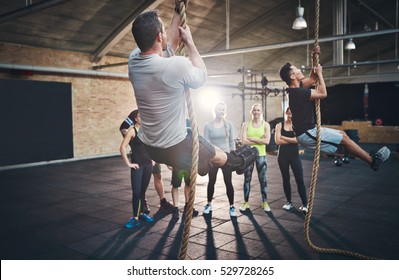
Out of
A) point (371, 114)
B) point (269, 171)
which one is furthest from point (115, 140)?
point (371, 114)

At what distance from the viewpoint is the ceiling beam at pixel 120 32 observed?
33.2 ft

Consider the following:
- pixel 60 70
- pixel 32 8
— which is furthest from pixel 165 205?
pixel 60 70

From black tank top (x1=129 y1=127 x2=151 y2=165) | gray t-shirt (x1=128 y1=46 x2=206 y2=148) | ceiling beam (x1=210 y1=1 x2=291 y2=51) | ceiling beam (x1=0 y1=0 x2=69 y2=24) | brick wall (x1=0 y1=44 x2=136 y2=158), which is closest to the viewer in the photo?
gray t-shirt (x1=128 y1=46 x2=206 y2=148)

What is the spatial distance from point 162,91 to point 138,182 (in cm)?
269

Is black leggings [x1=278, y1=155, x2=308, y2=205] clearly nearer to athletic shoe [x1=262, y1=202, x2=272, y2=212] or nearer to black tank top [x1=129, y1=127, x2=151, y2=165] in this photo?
athletic shoe [x1=262, y1=202, x2=272, y2=212]

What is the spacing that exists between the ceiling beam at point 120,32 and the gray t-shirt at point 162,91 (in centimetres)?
829

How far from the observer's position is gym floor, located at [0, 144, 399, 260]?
3.82 metres

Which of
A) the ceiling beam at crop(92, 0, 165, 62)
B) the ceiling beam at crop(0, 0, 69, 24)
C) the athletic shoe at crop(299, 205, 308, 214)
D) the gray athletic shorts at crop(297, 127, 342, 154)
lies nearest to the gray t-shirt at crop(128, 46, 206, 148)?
the gray athletic shorts at crop(297, 127, 342, 154)

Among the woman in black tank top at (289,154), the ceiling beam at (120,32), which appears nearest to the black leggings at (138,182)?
the woman in black tank top at (289,154)

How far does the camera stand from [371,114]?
22547mm

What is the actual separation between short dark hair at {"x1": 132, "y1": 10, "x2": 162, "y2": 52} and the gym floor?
2.33 metres

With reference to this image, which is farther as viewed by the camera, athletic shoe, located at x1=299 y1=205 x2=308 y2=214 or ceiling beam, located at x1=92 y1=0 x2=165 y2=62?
ceiling beam, located at x1=92 y1=0 x2=165 y2=62

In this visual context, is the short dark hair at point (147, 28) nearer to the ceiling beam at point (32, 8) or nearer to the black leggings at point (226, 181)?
the black leggings at point (226, 181)

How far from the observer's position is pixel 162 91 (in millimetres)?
2314
